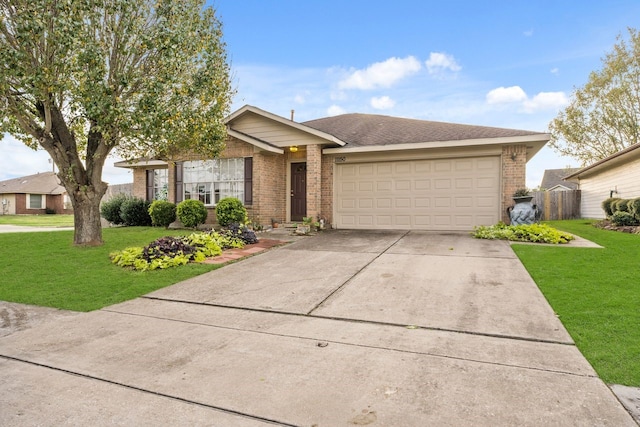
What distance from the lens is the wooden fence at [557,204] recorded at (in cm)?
1694

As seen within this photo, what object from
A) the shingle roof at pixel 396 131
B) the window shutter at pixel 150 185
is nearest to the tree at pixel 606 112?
the shingle roof at pixel 396 131

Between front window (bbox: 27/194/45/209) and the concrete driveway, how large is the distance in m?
41.7

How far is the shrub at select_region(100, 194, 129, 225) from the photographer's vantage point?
14223 mm

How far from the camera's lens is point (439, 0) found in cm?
1088

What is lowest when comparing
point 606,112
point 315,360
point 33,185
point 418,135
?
point 315,360

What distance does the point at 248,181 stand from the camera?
11625mm

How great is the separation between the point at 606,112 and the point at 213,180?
74.4 ft

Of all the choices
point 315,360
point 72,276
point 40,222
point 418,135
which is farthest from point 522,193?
point 40,222

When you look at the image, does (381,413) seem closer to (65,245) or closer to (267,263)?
(267,263)

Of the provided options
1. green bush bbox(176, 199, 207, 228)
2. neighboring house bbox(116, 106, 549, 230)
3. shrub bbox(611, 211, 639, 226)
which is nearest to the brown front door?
neighboring house bbox(116, 106, 549, 230)

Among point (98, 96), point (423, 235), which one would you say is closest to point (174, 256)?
point (98, 96)

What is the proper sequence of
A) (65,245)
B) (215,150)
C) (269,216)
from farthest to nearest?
(269,216) → (215,150) → (65,245)

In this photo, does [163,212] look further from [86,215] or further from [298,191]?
[298,191]

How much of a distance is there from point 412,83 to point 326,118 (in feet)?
13.2
